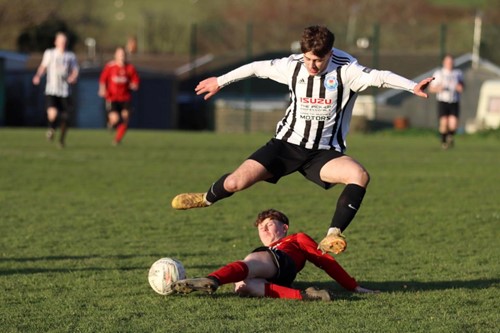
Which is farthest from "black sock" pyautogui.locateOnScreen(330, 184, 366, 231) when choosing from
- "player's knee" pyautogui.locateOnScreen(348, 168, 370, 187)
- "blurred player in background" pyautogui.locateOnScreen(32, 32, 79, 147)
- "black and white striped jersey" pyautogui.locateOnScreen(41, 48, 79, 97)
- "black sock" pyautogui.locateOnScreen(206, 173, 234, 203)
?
"black and white striped jersey" pyautogui.locateOnScreen(41, 48, 79, 97)

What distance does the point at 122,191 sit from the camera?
14.3m

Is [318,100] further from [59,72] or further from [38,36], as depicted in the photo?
[38,36]

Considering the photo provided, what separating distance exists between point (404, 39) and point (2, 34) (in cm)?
2617

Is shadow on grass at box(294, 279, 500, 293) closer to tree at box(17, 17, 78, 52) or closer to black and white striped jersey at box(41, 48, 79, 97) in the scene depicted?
black and white striped jersey at box(41, 48, 79, 97)

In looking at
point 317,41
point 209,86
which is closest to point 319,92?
point 317,41

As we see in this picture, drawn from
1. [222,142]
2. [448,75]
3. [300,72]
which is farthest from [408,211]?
[222,142]

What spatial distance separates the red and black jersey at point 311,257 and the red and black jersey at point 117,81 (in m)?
16.8

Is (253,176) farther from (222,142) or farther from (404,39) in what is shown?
(404,39)

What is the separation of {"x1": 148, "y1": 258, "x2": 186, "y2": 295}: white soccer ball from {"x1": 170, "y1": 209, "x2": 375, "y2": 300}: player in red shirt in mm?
68

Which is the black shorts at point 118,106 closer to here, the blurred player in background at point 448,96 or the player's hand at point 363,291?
the blurred player in background at point 448,96

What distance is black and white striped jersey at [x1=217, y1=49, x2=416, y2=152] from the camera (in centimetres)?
784

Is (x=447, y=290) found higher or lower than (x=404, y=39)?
lower

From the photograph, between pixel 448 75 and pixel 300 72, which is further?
pixel 448 75

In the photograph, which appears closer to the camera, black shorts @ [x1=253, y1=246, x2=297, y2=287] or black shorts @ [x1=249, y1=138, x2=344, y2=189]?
black shorts @ [x1=253, y1=246, x2=297, y2=287]
